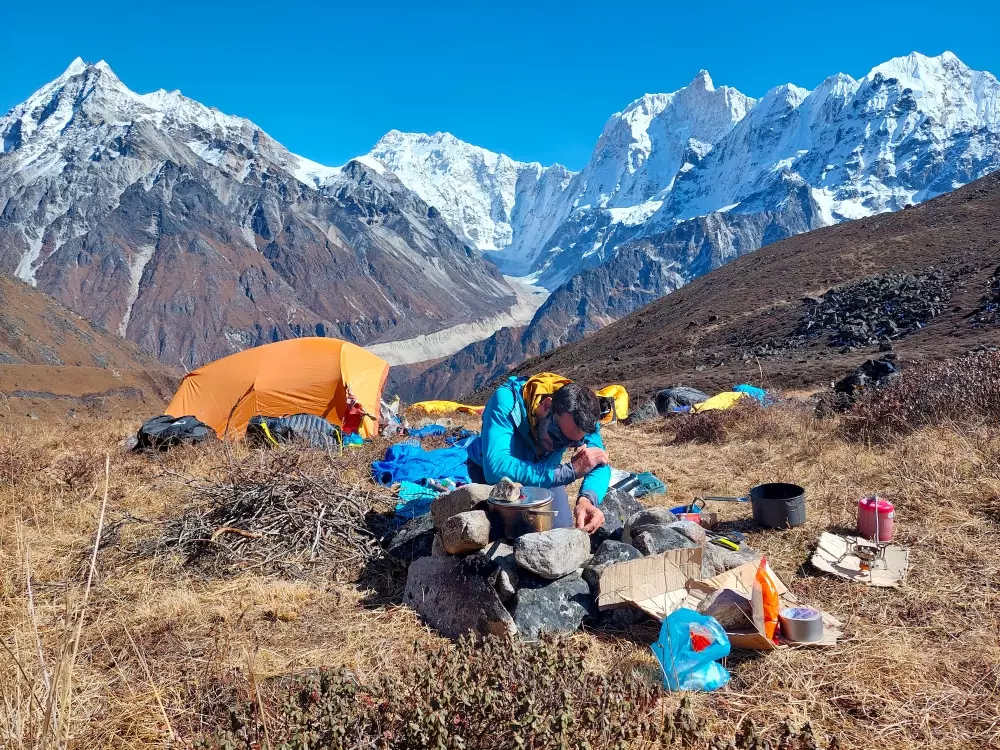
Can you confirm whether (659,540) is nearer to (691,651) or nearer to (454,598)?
(691,651)

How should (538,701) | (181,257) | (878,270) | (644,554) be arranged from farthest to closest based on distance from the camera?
(181,257) → (878,270) → (644,554) → (538,701)

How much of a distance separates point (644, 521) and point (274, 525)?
8.03 ft

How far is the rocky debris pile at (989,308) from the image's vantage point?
20016mm

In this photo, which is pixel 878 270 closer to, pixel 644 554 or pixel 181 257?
pixel 644 554

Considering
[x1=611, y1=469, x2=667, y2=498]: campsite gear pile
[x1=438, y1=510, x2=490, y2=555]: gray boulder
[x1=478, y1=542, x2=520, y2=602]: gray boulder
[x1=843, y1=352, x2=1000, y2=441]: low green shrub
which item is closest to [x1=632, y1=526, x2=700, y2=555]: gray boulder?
[x1=478, y1=542, x2=520, y2=602]: gray boulder

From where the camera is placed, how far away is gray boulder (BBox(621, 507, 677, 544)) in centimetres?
394

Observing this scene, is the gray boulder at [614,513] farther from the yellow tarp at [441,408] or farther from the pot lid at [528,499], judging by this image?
the yellow tarp at [441,408]

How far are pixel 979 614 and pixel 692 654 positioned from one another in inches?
59.9

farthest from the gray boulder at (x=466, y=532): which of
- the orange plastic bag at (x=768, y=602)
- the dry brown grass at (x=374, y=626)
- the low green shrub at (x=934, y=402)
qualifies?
the low green shrub at (x=934, y=402)

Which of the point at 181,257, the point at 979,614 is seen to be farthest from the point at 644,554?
the point at 181,257

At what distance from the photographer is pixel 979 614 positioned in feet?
9.96

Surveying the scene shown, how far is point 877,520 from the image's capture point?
400cm

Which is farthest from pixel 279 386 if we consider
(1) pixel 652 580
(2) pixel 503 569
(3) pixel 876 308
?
(3) pixel 876 308

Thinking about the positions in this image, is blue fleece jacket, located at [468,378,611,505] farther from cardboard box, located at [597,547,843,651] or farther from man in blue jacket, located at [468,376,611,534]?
cardboard box, located at [597,547,843,651]
